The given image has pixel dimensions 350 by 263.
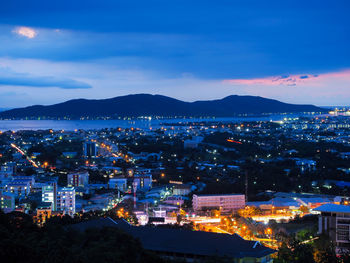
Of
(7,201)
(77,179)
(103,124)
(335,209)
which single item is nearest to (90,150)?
(77,179)

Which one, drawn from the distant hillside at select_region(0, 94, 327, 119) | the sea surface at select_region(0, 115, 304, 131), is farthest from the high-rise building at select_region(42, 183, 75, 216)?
the distant hillside at select_region(0, 94, 327, 119)

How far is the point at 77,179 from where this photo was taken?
46.5 feet

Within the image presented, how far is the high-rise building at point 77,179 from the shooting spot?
46.1 feet

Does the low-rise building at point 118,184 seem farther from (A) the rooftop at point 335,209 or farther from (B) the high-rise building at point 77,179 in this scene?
(A) the rooftop at point 335,209

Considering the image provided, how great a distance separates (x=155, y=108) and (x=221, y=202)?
4997 centimetres

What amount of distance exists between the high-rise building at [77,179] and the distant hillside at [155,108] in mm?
45456

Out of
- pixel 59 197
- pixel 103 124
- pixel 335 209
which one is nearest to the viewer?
pixel 335 209

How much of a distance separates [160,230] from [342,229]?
122 inches

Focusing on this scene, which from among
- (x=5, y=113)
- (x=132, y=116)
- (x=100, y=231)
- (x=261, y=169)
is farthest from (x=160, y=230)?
(x=5, y=113)

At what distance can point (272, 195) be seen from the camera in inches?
469

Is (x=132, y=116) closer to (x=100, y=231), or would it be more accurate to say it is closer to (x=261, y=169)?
(x=261, y=169)

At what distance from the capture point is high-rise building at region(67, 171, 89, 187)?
14.0m

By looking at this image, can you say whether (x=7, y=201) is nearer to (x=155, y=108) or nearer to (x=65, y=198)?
(x=65, y=198)

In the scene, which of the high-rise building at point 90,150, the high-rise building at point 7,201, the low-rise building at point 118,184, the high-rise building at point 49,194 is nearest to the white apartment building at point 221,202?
the high-rise building at point 49,194
